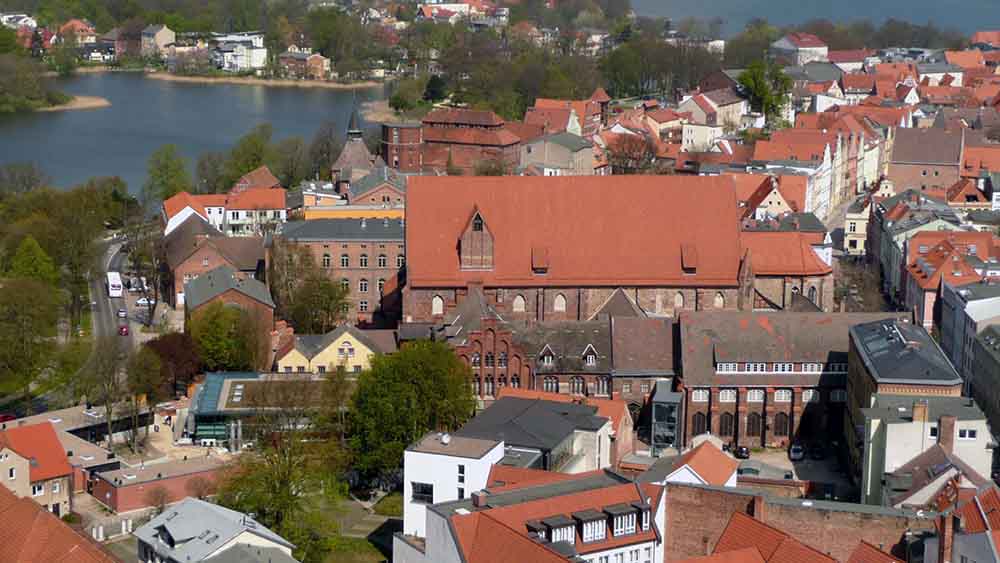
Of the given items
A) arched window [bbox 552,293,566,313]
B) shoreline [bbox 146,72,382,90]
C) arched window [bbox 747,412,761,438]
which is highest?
shoreline [bbox 146,72,382,90]

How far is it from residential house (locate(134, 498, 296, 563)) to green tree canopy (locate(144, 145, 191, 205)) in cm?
3273

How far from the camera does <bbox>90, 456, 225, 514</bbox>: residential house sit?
28.8m

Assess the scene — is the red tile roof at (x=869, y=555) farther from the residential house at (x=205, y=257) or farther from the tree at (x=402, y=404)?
the residential house at (x=205, y=257)

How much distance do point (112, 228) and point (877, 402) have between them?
33.8m

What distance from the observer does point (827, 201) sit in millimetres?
54281

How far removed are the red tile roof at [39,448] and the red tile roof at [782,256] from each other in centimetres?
1626

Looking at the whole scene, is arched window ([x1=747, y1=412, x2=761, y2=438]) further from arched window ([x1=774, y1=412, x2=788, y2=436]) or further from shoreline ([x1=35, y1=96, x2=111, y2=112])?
shoreline ([x1=35, y1=96, x2=111, y2=112])

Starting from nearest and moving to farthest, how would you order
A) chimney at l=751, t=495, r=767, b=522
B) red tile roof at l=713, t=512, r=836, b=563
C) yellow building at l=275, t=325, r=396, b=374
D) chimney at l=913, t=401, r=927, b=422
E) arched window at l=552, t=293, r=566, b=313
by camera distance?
red tile roof at l=713, t=512, r=836, b=563, chimney at l=751, t=495, r=767, b=522, chimney at l=913, t=401, r=927, b=422, yellow building at l=275, t=325, r=396, b=374, arched window at l=552, t=293, r=566, b=313

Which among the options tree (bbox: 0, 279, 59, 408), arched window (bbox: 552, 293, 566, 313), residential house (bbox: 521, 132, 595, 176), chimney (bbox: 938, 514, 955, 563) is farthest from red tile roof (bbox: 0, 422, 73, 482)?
residential house (bbox: 521, 132, 595, 176)

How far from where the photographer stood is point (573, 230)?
35781mm

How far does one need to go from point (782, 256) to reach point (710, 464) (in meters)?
12.8

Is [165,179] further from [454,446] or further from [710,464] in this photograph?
[710,464]

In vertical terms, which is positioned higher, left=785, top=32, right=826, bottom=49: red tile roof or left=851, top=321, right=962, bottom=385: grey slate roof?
left=785, top=32, right=826, bottom=49: red tile roof

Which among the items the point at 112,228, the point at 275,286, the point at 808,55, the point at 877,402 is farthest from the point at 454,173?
the point at 808,55
